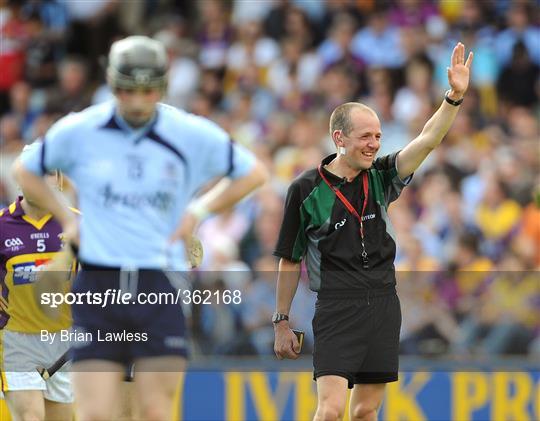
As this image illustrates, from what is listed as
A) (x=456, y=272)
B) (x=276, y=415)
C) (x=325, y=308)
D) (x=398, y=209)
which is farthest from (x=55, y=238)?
(x=398, y=209)

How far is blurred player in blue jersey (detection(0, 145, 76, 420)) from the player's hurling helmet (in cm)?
225

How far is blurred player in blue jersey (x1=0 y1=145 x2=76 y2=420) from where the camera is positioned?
9.28m

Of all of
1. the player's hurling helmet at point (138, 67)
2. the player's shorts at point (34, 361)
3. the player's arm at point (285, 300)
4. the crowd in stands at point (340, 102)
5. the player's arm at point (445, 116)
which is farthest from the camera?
the crowd in stands at point (340, 102)

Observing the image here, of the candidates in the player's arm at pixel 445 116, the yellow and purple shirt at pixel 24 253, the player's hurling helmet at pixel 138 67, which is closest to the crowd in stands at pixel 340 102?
the yellow and purple shirt at pixel 24 253

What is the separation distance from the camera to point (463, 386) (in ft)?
39.5

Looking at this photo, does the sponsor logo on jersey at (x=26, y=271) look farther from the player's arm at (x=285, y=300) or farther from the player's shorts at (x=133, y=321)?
the player's shorts at (x=133, y=321)

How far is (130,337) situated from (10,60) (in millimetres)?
12937

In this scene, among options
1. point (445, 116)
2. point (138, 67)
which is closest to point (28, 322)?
point (138, 67)

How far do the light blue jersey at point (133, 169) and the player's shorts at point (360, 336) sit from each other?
5.64ft

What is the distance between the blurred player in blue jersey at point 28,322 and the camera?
30.5 ft

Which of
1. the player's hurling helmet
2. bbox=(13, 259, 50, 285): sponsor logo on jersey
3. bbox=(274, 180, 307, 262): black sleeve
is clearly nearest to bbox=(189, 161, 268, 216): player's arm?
the player's hurling helmet

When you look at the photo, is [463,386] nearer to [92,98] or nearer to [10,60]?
[92,98]

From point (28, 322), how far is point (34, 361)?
266 millimetres

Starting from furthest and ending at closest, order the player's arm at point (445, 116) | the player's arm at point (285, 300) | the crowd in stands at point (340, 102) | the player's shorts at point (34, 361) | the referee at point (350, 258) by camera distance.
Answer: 1. the crowd in stands at point (340, 102)
2. the player's shorts at point (34, 361)
3. the player's arm at point (285, 300)
4. the referee at point (350, 258)
5. the player's arm at point (445, 116)
